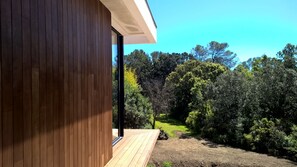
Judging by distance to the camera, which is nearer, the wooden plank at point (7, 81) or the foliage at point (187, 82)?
the wooden plank at point (7, 81)

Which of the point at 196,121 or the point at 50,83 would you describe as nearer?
the point at 50,83

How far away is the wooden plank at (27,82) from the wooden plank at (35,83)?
36mm

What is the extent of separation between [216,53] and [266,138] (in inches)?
800

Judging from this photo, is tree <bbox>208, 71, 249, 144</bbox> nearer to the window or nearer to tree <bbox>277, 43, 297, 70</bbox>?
tree <bbox>277, 43, 297, 70</bbox>

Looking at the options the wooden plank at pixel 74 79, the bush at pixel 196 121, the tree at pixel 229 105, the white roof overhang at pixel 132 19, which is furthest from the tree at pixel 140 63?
the wooden plank at pixel 74 79

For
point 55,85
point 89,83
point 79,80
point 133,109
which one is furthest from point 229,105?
point 55,85

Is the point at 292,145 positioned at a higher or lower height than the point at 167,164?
higher

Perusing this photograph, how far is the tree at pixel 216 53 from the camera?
30.4m

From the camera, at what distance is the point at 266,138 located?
12.2 metres

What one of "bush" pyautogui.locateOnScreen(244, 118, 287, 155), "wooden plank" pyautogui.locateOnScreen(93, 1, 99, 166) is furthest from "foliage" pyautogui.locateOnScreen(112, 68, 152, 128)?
"wooden plank" pyautogui.locateOnScreen(93, 1, 99, 166)

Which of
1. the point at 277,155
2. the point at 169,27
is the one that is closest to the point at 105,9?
the point at 277,155

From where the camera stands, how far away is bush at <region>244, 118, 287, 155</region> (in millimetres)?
11703

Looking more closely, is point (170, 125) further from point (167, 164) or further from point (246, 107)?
point (167, 164)

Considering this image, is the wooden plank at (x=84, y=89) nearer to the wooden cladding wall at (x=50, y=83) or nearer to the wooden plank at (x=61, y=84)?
the wooden cladding wall at (x=50, y=83)
